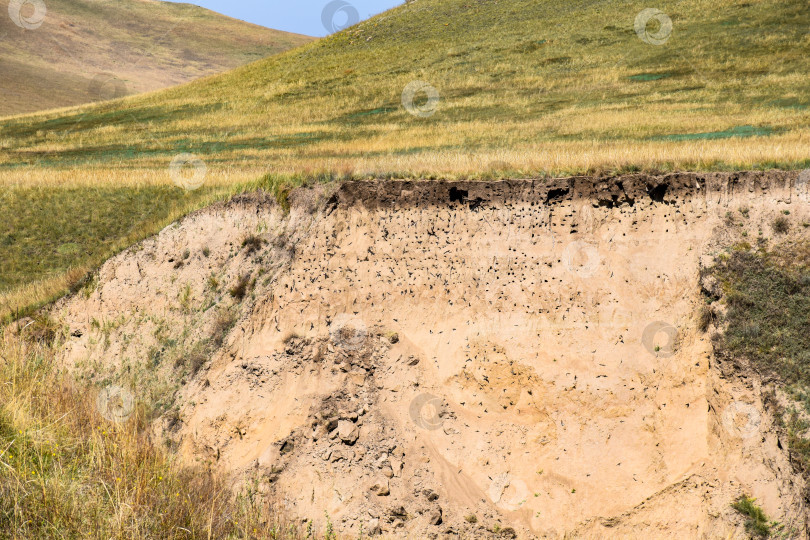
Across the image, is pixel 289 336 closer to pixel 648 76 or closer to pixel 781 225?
pixel 781 225

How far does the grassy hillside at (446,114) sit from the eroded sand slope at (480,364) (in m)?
1.42

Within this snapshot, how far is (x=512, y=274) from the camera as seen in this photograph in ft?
44.7

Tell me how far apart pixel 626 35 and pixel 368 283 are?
4414 centimetres

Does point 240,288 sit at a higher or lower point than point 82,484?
higher

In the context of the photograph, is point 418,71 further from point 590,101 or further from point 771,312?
point 771,312

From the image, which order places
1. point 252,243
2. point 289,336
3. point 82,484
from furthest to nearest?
point 252,243, point 289,336, point 82,484

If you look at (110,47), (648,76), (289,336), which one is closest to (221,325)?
(289,336)

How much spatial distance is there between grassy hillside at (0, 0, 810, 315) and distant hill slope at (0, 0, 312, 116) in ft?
134

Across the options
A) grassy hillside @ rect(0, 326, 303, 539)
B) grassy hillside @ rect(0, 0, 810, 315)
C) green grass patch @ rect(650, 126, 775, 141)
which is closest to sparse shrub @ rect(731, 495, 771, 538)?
grassy hillside @ rect(0, 0, 810, 315)

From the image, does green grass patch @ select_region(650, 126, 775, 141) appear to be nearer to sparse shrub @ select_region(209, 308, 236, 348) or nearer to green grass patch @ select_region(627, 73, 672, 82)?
green grass patch @ select_region(627, 73, 672, 82)

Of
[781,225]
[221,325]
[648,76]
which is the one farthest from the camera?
[648,76]

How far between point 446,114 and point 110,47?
362ft

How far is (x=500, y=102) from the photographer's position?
40.1m

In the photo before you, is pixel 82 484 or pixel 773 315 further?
pixel 773 315
